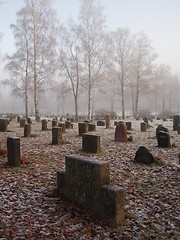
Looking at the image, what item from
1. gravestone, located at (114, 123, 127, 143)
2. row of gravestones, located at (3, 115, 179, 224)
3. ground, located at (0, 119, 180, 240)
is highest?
gravestone, located at (114, 123, 127, 143)

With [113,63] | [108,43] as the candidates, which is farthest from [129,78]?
[108,43]

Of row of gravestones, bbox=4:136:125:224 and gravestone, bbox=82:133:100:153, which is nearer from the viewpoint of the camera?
row of gravestones, bbox=4:136:125:224

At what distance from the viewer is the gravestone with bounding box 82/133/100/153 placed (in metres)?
8.94

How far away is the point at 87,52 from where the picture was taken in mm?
25516

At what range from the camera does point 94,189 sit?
4258 mm

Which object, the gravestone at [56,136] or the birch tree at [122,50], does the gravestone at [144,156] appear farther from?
the birch tree at [122,50]

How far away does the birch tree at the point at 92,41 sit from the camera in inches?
997

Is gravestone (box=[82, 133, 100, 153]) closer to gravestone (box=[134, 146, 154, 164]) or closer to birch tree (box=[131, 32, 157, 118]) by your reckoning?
gravestone (box=[134, 146, 154, 164])

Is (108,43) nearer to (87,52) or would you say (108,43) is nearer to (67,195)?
(87,52)

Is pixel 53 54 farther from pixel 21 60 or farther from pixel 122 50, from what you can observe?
pixel 122 50

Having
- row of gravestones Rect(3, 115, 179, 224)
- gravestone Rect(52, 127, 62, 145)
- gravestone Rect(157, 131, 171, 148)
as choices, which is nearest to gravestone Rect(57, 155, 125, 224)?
row of gravestones Rect(3, 115, 179, 224)

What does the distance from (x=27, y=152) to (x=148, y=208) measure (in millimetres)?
5696

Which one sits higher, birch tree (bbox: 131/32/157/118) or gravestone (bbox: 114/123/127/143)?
birch tree (bbox: 131/32/157/118)

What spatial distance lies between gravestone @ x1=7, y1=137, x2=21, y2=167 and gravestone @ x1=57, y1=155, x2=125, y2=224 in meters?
2.60
